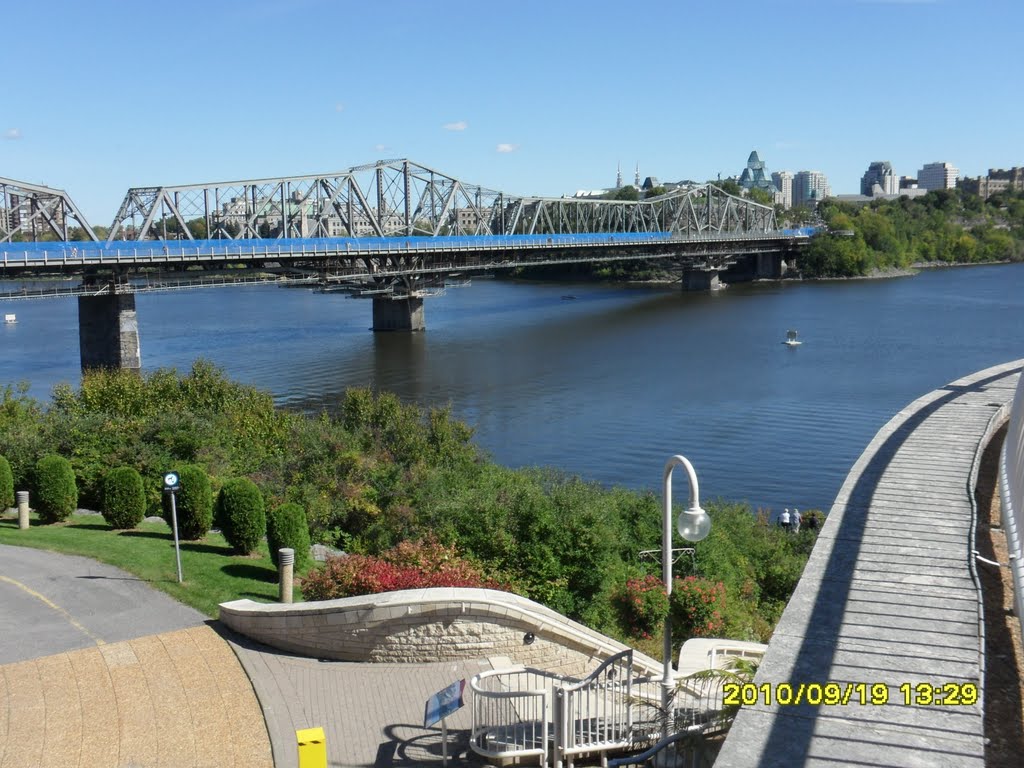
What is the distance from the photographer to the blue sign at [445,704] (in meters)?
8.62

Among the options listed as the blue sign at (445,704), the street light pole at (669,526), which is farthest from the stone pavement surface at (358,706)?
the street light pole at (669,526)

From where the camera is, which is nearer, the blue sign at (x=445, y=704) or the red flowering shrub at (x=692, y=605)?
the blue sign at (x=445, y=704)

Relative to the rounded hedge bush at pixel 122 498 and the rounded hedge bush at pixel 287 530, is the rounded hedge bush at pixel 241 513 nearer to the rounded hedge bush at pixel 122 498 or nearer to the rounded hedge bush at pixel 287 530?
the rounded hedge bush at pixel 287 530

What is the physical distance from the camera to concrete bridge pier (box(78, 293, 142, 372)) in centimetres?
4788

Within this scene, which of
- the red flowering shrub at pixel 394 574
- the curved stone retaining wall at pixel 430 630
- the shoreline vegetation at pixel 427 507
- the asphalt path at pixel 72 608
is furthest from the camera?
the shoreline vegetation at pixel 427 507

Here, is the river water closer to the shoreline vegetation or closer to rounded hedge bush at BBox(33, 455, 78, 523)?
the shoreline vegetation

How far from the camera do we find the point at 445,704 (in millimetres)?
8656

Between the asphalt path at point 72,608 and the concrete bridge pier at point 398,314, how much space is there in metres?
51.4

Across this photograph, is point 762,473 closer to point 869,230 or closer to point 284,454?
point 284,454

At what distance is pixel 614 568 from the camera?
14.3 m

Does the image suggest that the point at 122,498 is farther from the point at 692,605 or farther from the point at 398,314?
the point at 398,314

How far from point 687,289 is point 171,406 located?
269 ft

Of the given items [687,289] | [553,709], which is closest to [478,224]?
[687,289]

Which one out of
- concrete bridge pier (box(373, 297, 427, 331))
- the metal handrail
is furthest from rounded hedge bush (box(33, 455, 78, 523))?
concrete bridge pier (box(373, 297, 427, 331))
